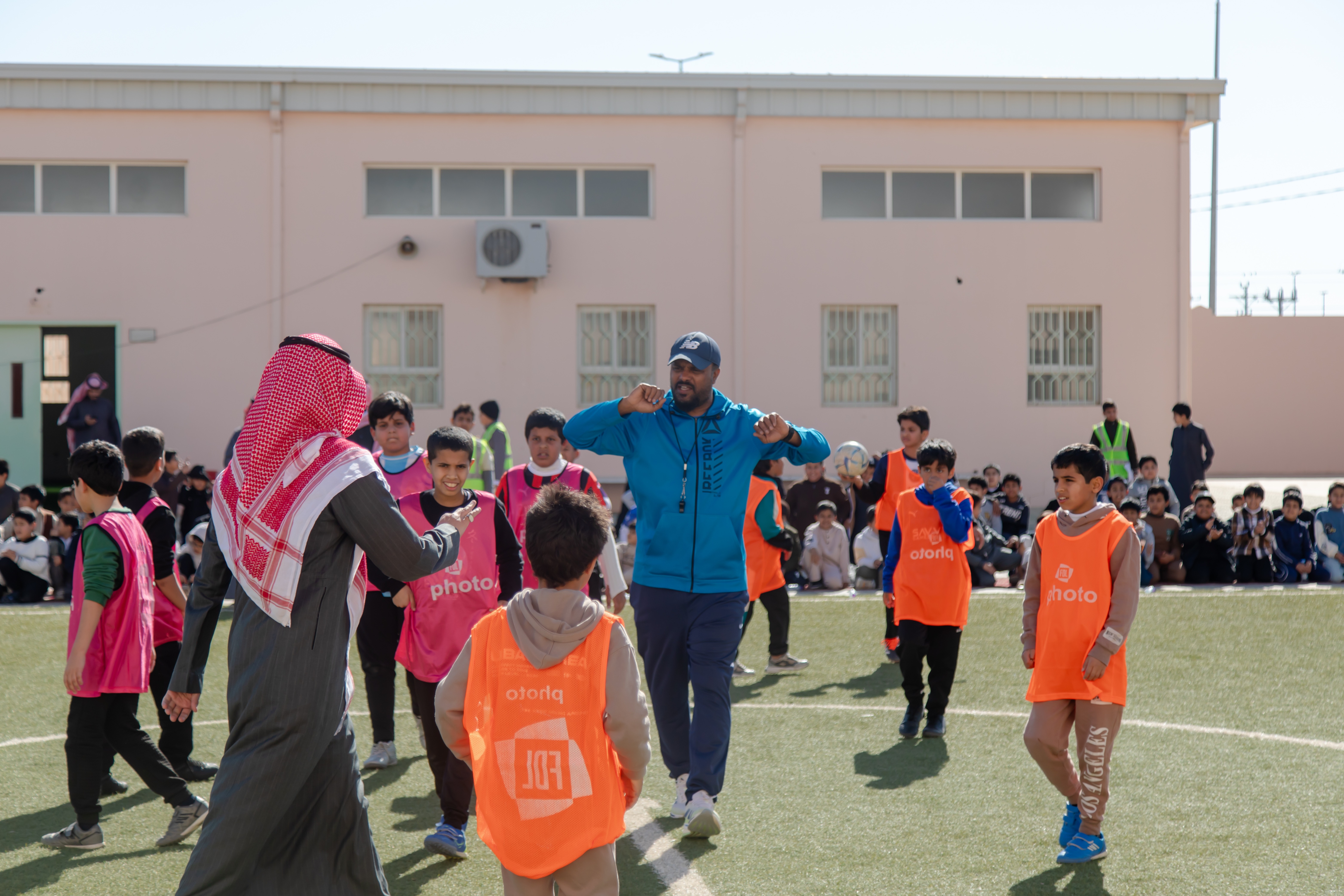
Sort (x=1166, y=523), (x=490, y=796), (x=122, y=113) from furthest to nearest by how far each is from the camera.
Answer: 1. (x=122, y=113)
2. (x=1166, y=523)
3. (x=490, y=796)

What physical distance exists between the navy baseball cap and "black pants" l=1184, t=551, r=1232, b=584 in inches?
367

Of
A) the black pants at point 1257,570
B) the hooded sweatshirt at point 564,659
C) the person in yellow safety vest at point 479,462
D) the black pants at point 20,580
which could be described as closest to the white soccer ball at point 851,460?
the person in yellow safety vest at point 479,462

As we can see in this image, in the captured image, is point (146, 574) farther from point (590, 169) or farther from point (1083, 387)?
point (1083, 387)

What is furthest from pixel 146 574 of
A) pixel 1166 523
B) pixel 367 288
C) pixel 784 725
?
pixel 367 288

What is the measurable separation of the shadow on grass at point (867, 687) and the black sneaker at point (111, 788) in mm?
3924

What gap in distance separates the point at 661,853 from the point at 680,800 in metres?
0.43

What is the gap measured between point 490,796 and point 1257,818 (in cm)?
358

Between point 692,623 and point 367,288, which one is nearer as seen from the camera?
point 692,623

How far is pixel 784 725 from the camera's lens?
7.11 metres

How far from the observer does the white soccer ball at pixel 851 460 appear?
10578mm

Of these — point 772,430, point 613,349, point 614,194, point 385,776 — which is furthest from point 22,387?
point 772,430

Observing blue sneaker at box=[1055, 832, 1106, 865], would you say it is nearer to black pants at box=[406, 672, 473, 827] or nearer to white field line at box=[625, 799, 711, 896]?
white field line at box=[625, 799, 711, 896]

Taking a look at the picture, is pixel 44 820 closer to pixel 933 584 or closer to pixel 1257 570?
pixel 933 584

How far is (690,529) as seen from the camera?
512 centimetres
